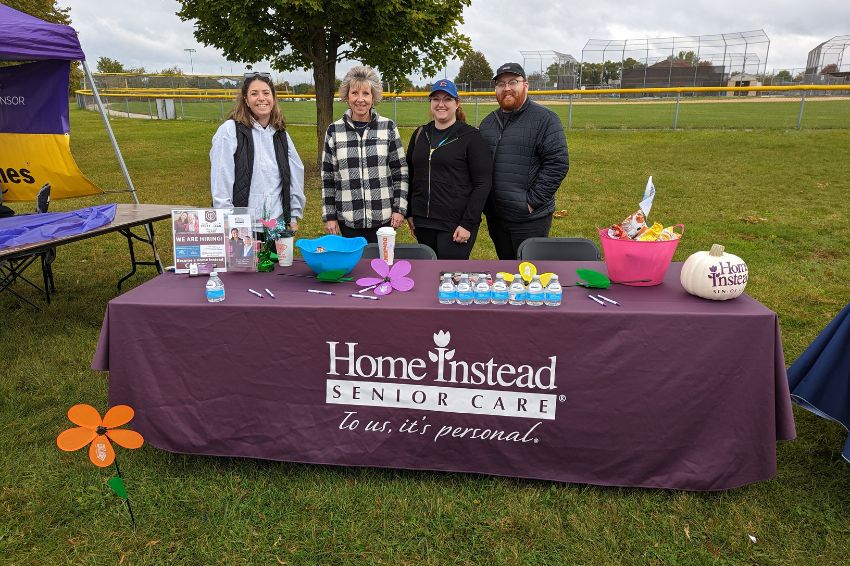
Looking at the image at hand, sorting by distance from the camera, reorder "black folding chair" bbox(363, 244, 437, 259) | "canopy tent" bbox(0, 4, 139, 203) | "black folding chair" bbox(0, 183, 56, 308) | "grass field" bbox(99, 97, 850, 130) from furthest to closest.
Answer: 1. "grass field" bbox(99, 97, 850, 130)
2. "canopy tent" bbox(0, 4, 139, 203)
3. "black folding chair" bbox(0, 183, 56, 308)
4. "black folding chair" bbox(363, 244, 437, 259)

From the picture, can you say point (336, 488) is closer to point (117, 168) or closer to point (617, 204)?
point (617, 204)

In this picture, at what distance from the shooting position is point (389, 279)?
7.80 ft

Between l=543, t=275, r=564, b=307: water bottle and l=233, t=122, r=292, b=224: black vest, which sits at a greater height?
l=233, t=122, r=292, b=224: black vest

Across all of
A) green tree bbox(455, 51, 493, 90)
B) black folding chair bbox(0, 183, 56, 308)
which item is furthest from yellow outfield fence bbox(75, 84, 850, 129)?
green tree bbox(455, 51, 493, 90)

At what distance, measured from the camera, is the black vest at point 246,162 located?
2.99 m

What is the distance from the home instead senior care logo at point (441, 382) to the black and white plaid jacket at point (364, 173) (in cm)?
123

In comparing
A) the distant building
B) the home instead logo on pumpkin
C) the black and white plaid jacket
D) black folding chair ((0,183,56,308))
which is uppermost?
the distant building

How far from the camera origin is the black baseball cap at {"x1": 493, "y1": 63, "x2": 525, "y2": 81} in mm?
3100

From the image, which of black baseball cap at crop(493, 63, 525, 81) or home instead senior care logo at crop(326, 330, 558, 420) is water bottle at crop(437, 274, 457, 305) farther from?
black baseball cap at crop(493, 63, 525, 81)

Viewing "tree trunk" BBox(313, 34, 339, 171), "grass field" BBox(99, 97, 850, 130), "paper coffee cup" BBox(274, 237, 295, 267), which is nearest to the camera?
"paper coffee cup" BBox(274, 237, 295, 267)

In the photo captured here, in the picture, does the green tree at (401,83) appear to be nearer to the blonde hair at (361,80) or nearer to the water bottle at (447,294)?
the blonde hair at (361,80)

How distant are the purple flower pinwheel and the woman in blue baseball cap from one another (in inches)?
34.5

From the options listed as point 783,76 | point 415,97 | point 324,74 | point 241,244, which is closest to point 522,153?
point 241,244

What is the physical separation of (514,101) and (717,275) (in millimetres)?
1568
